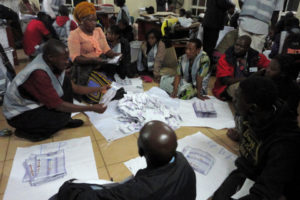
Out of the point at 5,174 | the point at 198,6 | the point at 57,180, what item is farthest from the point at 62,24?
the point at 198,6

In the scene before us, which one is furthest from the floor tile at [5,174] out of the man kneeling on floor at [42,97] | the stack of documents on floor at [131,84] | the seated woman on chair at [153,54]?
the seated woman on chair at [153,54]

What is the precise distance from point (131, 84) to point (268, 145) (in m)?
2.34

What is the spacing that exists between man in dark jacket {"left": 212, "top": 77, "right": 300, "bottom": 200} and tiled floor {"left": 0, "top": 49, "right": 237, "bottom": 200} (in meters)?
0.68

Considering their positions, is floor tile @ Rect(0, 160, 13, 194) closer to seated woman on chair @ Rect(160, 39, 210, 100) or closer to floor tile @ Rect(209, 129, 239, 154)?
floor tile @ Rect(209, 129, 239, 154)

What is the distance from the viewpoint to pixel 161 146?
28.8 inches

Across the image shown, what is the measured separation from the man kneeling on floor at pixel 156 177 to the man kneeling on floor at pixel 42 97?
109 centimetres

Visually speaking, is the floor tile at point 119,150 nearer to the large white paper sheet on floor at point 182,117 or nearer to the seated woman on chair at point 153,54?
the large white paper sheet on floor at point 182,117

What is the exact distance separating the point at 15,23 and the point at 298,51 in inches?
205

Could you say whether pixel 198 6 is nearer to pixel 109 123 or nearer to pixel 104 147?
pixel 109 123

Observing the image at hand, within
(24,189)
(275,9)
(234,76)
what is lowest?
(24,189)

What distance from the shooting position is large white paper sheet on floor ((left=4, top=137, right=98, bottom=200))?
137 cm

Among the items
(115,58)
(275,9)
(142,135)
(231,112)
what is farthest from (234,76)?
(142,135)

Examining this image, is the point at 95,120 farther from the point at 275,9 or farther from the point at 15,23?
A: the point at 15,23

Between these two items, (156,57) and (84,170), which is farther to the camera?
(156,57)
